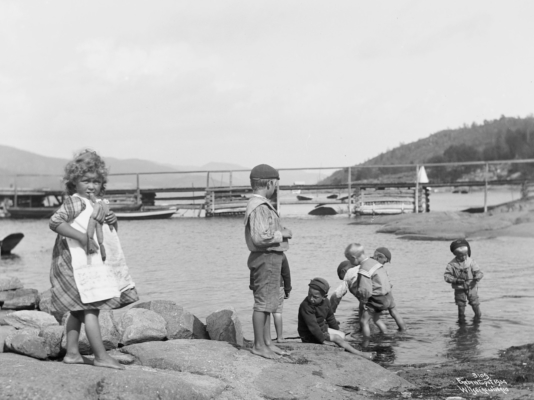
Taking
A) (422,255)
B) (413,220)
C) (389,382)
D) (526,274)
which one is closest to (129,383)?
(389,382)

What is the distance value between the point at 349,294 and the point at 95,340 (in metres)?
8.14

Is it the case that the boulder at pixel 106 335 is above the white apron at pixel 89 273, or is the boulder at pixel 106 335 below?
below

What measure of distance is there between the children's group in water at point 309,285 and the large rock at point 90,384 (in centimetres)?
120

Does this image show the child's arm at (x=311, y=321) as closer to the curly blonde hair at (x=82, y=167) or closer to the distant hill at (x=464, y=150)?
the curly blonde hair at (x=82, y=167)

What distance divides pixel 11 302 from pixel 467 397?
7888 mm

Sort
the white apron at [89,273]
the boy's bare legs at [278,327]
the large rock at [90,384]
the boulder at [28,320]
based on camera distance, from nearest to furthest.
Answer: the large rock at [90,384] < the white apron at [89,273] < the boy's bare legs at [278,327] < the boulder at [28,320]

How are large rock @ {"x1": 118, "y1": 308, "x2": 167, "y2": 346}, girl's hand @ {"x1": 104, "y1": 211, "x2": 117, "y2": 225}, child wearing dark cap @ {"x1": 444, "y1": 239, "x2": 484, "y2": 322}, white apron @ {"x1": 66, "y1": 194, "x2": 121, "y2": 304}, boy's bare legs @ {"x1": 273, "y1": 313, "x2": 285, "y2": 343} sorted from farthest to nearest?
child wearing dark cap @ {"x1": 444, "y1": 239, "x2": 484, "y2": 322}
boy's bare legs @ {"x1": 273, "y1": 313, "x2": 285, "y2": 343}
large rock @ {"x1": 118, "y1": 308, "x2": 167, "y2": 346}
girl's hand @ {"x1": 104, "y1": 211, "x2": 117, "y2": 225}
white apron @ {"x1": 66, "y1": 194, "x2": 121, "y2": 304}

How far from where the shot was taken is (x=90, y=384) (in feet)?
16.1

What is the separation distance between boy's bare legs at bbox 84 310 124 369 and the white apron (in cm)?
15

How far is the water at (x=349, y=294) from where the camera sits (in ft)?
29.4

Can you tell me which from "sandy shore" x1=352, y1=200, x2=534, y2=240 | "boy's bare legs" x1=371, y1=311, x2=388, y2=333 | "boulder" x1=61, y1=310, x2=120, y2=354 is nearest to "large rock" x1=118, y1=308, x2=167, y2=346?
"boulder" x1=61, y1=310, x2=120, y2=354

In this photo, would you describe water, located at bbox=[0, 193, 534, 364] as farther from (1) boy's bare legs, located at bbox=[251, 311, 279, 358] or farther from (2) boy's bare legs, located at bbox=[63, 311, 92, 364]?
(2) boy's bare legs, located at bbox=[63, 311, 92, 364]

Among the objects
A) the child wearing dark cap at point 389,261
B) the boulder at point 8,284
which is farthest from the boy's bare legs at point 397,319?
the boulder at point 8,284

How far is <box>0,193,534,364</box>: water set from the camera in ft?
29.4
